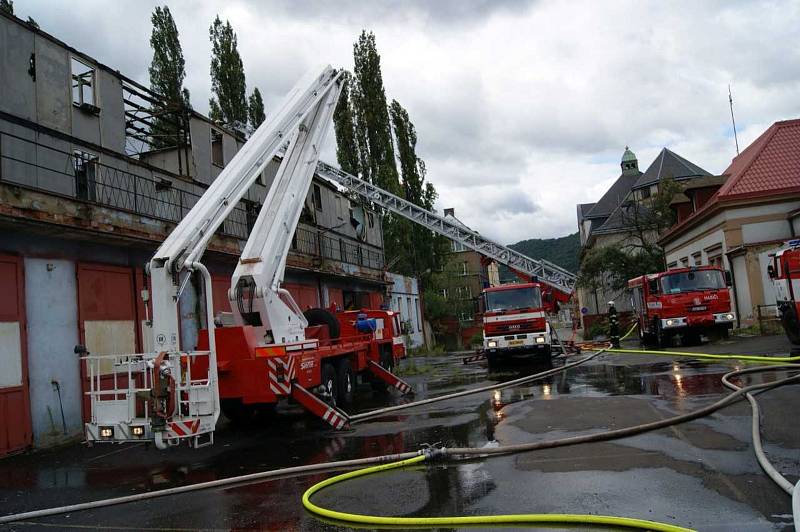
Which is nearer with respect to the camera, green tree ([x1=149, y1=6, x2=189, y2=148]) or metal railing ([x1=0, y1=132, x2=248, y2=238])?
metal railing ([x1=0, y1=132, x2=248, y2=238])

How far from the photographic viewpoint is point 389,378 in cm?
1445

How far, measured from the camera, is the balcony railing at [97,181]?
11727 millimetres

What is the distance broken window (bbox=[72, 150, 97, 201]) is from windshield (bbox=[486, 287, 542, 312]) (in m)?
11.4

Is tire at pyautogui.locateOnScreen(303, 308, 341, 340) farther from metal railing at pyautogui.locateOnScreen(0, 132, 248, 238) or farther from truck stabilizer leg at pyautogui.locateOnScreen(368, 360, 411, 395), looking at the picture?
metal railing at pyautogui.locateOnScreen(0, 132, 248, 238)

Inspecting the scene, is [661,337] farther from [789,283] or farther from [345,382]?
[345,382]

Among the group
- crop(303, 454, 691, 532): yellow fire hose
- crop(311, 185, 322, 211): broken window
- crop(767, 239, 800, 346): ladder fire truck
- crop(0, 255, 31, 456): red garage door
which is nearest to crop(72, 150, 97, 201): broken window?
crop(0, 255, 31, 456): red garage door

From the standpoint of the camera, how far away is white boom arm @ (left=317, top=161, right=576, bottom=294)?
30969 millimetres

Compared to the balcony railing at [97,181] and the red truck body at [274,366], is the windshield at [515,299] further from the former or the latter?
the balcony railing at [97,181]

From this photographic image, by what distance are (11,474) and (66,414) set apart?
2828 millimetres

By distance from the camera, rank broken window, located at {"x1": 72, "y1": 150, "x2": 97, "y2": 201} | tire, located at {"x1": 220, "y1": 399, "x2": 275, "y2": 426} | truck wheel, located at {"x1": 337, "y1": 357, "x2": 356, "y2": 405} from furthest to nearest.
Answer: broken window, located at {"x1": 72, "y1": 150, "x2": 97, "y2": 201} → truck wheel, located at {"x1": 337, "y1": 357, "x2": 356, "y2": 405} → tire, located at {"x1": 220, "y1": 399, "x2": 275, "y2": 426}

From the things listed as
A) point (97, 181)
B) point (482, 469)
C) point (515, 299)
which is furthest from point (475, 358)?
point (482, 469)

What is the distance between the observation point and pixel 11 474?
8.53m

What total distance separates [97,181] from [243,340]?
682 centimetres

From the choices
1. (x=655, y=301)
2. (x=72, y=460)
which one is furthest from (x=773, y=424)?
(x=655, y=301)
